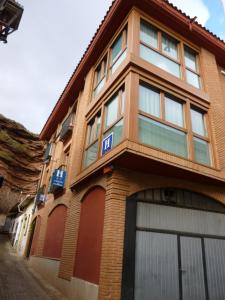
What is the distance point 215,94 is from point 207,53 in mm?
2121

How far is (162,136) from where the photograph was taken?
6.80m

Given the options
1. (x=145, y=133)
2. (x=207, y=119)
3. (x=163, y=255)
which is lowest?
(x=163, y=255)

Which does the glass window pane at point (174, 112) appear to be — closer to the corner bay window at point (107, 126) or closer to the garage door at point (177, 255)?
the corner bay window at point (107, 126)

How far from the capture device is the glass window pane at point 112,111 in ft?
24.5

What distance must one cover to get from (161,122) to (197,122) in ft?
5.99

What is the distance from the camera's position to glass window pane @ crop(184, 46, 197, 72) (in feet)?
29.7

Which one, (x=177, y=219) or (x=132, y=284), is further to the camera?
(x=177, y=219)

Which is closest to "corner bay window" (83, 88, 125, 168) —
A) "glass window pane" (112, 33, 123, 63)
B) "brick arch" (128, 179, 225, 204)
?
"brick arch" (128, 179, 225, 204)

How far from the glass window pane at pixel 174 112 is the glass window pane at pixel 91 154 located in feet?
8.56

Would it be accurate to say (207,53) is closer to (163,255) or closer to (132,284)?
(163,255)

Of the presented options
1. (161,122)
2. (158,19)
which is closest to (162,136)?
(161,122)

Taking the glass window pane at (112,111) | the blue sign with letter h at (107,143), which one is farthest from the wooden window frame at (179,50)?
the blue sign with letter h at (107,143)

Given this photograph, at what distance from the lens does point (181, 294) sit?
5.77 metres

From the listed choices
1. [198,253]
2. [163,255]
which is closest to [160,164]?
[163,255]
